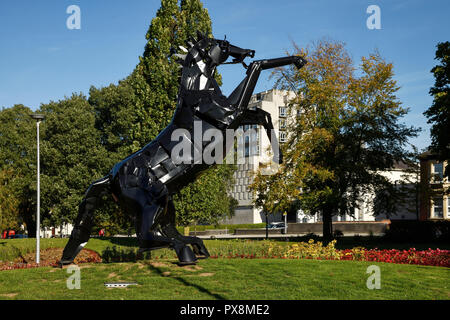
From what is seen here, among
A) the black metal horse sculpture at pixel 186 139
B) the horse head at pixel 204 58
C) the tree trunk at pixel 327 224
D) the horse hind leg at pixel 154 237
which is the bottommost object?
the tree trunk at pixel 327 224

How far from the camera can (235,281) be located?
32.5ft

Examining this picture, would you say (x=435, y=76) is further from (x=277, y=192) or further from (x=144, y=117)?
(x=144, y=117)

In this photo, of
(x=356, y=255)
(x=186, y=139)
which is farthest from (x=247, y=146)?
(x=186, y=139)

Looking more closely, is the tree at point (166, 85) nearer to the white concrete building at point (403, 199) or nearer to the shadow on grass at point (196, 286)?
the white concrete building at point (403, 199)

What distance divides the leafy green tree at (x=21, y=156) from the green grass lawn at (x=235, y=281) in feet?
88.3

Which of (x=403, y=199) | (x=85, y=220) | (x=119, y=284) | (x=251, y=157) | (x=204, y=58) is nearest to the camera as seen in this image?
(x=119, y=284)

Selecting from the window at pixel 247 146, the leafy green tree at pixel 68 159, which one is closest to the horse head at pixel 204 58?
the leafy green tree at pixel 68 159

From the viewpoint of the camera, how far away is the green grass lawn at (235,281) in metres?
8.89

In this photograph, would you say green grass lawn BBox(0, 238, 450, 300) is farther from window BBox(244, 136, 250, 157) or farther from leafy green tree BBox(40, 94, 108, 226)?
window BBox(244, 136, 250, 157)

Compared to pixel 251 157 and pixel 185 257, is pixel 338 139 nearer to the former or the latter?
pixel 185 257

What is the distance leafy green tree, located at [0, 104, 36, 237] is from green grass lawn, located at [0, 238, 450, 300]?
26.9 m

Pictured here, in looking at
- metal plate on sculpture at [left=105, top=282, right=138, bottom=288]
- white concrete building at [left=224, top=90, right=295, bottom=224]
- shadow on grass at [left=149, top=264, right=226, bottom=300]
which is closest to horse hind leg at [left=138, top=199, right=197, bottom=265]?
shadow on grass at [left=149, top=264, right=226, bottom=300]

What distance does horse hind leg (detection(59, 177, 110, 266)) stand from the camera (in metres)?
10.8

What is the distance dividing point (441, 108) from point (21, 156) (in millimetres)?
35111
